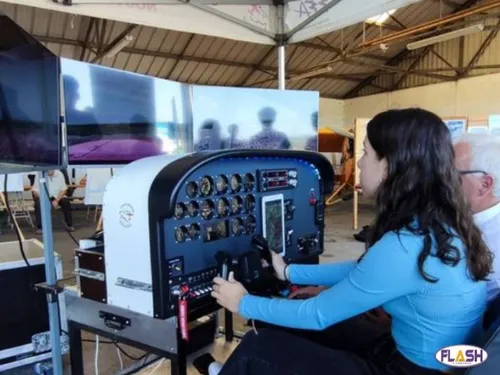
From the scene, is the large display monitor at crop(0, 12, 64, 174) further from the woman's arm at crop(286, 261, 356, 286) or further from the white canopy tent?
the woman's arm at crop(286, 261, 356, 286)

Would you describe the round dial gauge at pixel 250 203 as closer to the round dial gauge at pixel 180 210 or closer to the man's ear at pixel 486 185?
the round dial gauge at pixel 180 210

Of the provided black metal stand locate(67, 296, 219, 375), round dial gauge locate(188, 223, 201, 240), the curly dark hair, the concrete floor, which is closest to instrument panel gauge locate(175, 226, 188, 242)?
round dial gauge locate(188, 223, 201, 240)

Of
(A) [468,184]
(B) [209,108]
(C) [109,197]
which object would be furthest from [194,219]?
(B) [209,108]

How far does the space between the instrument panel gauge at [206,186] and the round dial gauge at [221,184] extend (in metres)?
0.03

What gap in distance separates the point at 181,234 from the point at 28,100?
2.64ft

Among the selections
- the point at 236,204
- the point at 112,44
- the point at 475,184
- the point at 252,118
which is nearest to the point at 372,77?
the point at 112,44

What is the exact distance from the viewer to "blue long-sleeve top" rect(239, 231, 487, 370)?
92 cm

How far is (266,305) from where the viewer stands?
1.09 m

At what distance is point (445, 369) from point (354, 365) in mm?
216

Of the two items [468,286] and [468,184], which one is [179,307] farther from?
[468,184]

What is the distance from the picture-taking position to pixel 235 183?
144 cm

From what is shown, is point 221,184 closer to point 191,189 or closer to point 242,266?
point 191,189

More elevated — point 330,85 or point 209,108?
point 330,85

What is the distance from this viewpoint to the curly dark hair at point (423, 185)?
961 millimetres
